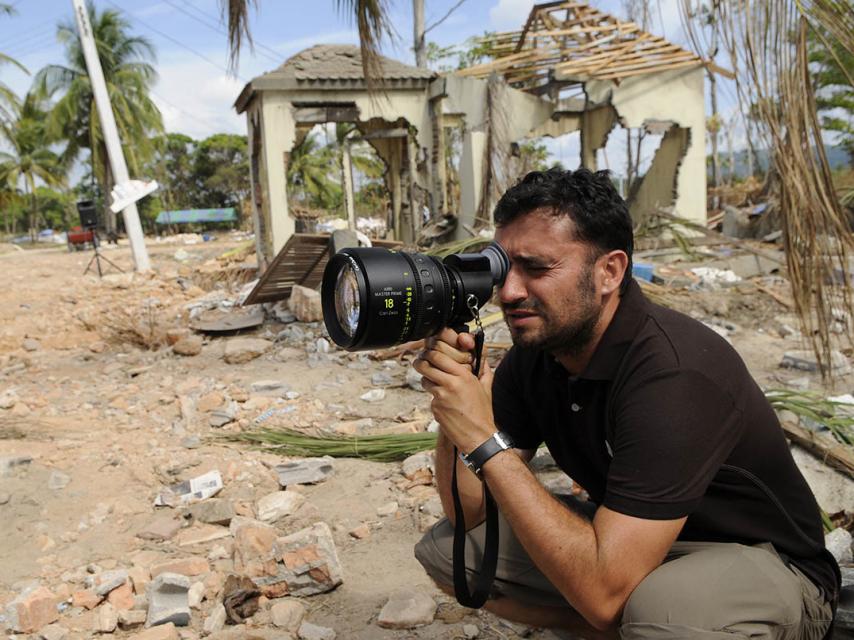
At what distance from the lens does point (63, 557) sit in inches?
117

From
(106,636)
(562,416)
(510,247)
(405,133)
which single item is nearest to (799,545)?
(562,416)

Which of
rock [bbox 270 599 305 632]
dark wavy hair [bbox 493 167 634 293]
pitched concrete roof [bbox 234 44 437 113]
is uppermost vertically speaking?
pitched concrete roof [bbox 234 44 437 113]

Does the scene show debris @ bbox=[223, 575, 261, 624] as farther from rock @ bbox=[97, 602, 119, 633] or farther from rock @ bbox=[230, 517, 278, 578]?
rock @ bbox=[97, 602, 119, 633]

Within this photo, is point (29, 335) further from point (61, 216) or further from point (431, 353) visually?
point (61, 216)

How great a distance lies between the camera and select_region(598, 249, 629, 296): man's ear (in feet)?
5.57

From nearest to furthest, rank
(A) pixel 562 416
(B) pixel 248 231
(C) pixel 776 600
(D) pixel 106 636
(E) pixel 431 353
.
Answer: (C) pixel 776 600 → (E) pixel 431 353 → (A) pixel 562 416 → (D) pixel 106 636 → (B) pixel 248 231

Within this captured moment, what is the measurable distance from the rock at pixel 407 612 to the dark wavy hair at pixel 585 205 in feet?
4.48

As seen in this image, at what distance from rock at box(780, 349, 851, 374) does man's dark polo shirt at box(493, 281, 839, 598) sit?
3524mm

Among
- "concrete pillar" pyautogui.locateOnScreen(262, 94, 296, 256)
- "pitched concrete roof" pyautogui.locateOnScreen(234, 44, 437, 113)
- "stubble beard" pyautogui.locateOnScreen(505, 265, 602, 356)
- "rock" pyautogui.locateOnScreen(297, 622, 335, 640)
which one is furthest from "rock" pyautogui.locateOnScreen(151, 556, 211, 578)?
"pitched concrete roof" pyautogui.locateOnScreen(234, 44, 437, 113)

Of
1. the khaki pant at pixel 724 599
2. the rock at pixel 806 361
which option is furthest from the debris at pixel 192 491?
the rock at pixel 806 361

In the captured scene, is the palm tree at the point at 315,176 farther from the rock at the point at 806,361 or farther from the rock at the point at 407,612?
the rock at the point at 407,612

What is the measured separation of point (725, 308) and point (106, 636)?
6.20 m

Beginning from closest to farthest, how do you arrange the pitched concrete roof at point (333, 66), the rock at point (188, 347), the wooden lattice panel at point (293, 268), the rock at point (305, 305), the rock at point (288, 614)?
the rock at point (288, 614) < the rock at point (188, 347) < the rock at point (305, 305) < the wooden lattice panel at point (293, 268) < the pitched concrete roof at point (333, 66)

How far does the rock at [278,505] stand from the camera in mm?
3268
